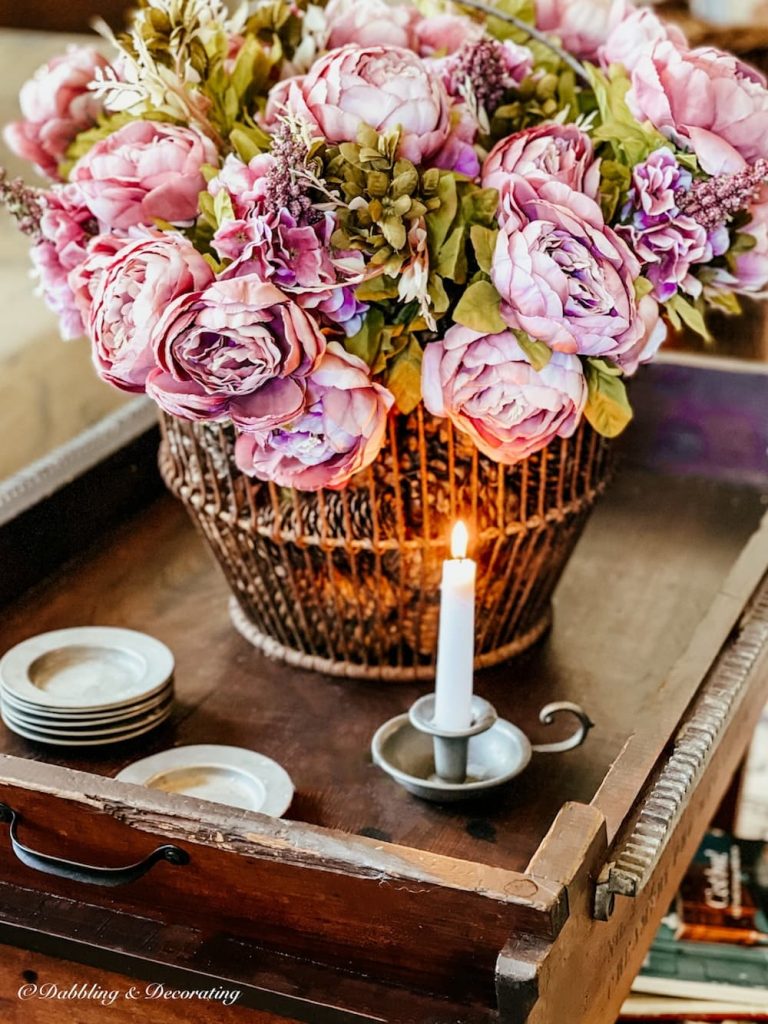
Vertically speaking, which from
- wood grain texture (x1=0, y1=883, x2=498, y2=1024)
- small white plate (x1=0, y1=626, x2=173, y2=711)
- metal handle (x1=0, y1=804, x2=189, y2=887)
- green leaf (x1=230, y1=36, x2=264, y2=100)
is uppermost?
green leaf (x1=230, y1=36, x2=264, y2=100)

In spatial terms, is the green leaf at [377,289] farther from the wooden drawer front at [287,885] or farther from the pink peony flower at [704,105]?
the wooden drawer front at [287,885]

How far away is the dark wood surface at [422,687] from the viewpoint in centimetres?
84

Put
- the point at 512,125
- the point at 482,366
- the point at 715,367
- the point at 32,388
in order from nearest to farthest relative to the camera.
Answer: the point at 482,366
the point at 512,125
the point at 715,367
the point at 32,388

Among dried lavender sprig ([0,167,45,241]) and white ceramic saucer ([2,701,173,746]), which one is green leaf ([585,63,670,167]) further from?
white ceramic saucer ([2,701,173,746])

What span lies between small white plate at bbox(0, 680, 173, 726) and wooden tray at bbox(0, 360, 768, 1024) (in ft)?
0.08

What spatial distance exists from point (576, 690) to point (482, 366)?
292mm

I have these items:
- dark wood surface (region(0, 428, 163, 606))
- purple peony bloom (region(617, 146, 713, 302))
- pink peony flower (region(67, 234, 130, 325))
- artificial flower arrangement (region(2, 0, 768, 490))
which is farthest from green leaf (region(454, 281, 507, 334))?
dark wood surface (region(0, 428, 163, 606))

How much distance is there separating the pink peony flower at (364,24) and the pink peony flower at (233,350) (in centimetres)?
25

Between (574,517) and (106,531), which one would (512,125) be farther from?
(106,531)

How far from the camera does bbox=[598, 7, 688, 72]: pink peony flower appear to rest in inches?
35.1

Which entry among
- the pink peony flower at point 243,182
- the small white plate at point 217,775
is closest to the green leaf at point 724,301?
the pink peony flower at point 243,182

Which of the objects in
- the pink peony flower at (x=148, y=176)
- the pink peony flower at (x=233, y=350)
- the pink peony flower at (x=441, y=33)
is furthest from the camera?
the pink peony flower at (x=441, y=33)

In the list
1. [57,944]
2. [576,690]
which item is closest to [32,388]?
[576,690]

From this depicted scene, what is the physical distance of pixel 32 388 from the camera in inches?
67.1
